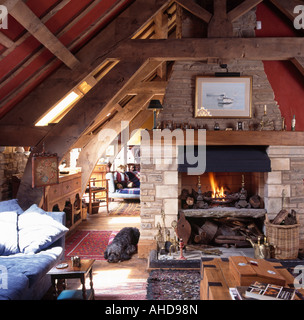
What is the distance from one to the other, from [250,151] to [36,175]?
10.2 feet

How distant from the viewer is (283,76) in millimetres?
4848

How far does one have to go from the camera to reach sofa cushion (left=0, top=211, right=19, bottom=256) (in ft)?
11.0

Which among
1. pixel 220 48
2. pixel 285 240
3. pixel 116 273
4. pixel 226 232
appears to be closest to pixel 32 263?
pixel 116 273

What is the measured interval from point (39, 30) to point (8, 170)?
2462mm

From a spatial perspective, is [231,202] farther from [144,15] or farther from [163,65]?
[163,65]

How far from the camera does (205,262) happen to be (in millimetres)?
3043

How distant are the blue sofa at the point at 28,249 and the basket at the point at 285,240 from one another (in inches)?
112

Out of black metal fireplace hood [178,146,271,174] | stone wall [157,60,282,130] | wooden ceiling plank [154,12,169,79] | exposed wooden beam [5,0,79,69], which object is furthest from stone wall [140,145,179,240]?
wooden ceiling plank [154,12,169,79]

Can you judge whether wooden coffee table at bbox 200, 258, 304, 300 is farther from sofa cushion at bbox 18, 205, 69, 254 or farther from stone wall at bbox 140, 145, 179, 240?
sofa cushion at bbox 18, 205, 69, 254

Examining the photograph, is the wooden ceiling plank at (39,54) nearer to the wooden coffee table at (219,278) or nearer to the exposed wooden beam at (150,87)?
the wooden coffee table at (219,278)

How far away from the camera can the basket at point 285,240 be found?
13.9ft

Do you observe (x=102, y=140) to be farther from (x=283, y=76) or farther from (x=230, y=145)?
(x=283, y=76)
